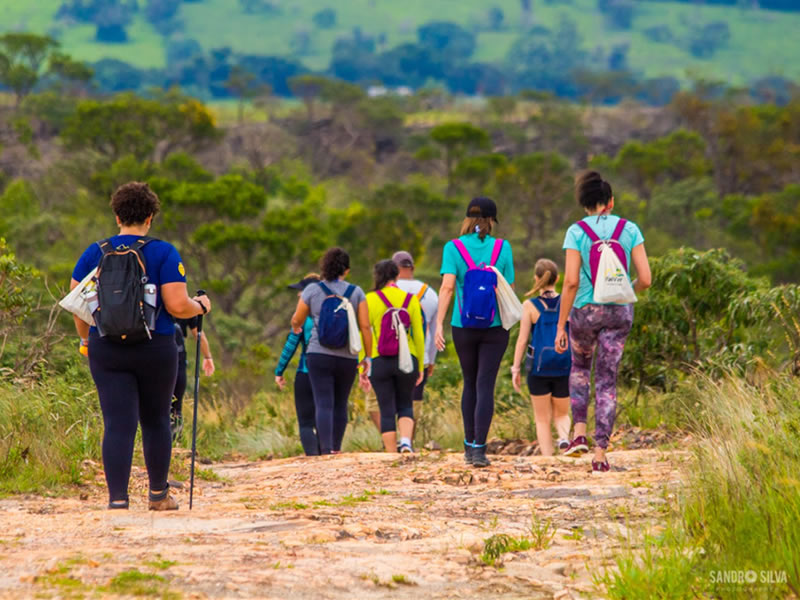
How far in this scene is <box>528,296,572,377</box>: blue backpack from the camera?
8430 millimetres

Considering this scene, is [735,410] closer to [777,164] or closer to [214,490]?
[214,490]

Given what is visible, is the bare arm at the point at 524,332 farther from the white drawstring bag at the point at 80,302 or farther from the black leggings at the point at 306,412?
the white drawstring bag at the point at 80,302

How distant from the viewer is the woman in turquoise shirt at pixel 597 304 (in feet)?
23.7

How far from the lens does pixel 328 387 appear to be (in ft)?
29.2

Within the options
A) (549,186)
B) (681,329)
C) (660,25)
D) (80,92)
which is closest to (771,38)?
(660,25)

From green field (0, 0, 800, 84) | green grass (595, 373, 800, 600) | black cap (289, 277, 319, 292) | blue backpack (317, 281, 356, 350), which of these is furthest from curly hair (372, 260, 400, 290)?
green field (0, 0, 800, 84)

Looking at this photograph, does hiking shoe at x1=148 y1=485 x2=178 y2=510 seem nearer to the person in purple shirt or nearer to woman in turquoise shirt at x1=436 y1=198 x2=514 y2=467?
the person in purple shirt

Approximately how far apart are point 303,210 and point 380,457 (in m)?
26.1

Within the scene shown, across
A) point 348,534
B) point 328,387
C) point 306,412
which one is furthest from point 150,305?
point 306,412

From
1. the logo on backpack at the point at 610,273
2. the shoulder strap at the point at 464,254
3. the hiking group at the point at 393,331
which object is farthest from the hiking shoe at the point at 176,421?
the logo on backpack at the point at 610,273

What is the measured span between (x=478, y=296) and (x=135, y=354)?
2568 millimetres

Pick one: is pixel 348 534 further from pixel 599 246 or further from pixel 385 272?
pixel 385 272

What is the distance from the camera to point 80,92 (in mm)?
76000

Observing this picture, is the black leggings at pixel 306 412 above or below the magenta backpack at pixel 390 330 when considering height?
below
